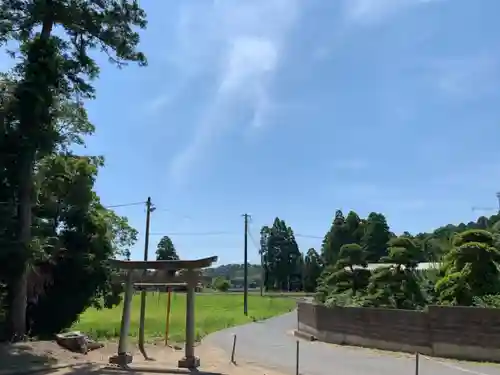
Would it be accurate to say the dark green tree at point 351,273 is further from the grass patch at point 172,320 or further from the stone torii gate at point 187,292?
the stone torii gate at point 187,292

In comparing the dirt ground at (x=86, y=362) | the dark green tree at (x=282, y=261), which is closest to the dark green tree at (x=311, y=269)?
the dark green tree at (x=282, y=261)

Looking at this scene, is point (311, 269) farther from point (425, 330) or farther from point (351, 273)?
point (425, 330)

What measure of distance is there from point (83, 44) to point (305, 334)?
705 inches

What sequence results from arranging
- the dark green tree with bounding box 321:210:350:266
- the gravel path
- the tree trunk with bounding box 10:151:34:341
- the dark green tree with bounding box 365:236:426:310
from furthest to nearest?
the dark green tree with bounding box 321:210:350:266 < the dark green tree with bounding box 365:236:426:310 < the tree trunk with bounding box 10:151:34:341 < the gravel path

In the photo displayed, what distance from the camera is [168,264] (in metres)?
17.0

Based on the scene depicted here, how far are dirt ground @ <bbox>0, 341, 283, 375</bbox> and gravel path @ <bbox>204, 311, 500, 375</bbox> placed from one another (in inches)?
53.0

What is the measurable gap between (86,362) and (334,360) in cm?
793

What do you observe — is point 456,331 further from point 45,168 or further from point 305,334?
point 45,168

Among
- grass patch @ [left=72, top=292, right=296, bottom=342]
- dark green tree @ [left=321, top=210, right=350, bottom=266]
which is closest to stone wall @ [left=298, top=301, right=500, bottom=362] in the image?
grass patch @ [left=72, top=292, right=296, bottom=342]

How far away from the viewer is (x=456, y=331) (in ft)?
63.1

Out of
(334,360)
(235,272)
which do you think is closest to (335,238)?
(334,360)

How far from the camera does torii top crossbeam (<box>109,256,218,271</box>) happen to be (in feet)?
54.2

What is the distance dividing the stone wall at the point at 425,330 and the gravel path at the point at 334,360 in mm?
635

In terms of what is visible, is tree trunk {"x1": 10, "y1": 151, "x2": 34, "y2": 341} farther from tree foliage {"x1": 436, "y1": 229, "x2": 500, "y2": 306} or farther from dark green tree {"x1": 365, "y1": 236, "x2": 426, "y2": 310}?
tree foliage {"x1": 436, "y1": 229, "x2": 500, "y2": 306}
